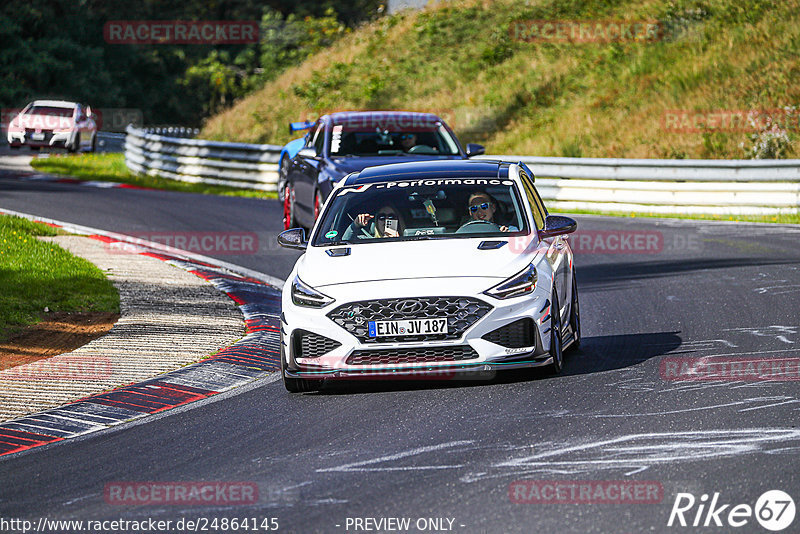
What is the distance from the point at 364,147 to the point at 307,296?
8.65 metres

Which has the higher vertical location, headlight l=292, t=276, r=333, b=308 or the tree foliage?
the tree foliage

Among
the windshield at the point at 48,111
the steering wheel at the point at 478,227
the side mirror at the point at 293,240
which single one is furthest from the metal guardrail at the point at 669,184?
the side mirror at the point at 293,240

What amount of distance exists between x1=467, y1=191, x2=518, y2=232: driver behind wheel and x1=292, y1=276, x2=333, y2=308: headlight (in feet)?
5.17

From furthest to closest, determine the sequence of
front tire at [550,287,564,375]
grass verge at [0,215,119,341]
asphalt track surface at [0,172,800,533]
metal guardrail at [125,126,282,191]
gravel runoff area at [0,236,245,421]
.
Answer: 1. metal guardrail at [125,126,282,191]
2. grass verge at [0,215,119,341]
3. gravel runoff area at [0,236,245,421]
4. front tire at [550,287,564,375]
5. asphalt track surface at [0,172,800,533]

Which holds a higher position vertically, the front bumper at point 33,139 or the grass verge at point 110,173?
the front bumper at point 33,139

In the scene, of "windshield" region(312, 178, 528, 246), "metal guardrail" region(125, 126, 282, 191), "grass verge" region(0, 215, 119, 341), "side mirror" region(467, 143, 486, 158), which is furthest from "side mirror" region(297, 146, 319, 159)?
"metal guardrail" region(125, 126, 282, 191)

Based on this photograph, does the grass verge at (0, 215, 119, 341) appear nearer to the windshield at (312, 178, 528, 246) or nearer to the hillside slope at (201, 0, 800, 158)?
the windshield at (312, 178, 528, 246)

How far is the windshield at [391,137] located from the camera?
57.9 ft

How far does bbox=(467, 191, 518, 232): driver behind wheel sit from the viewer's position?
10227 mm

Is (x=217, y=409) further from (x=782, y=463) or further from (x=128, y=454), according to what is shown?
(x=782, y=463)

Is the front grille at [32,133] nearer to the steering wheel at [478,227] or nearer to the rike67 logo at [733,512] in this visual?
the steering wheel at [478,227]

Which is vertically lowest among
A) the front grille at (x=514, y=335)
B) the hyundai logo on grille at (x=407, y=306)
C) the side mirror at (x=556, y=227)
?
the front grille at (x=514, y=335)

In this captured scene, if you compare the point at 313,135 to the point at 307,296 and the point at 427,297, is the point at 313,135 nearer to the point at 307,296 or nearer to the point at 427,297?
the point at 307,296

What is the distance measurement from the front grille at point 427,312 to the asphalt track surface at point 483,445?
42 centimetres
